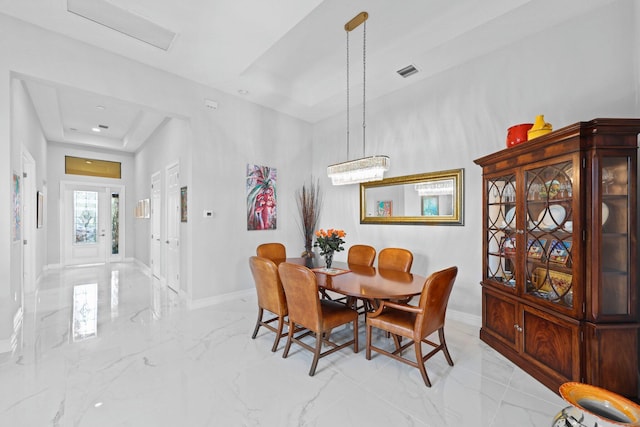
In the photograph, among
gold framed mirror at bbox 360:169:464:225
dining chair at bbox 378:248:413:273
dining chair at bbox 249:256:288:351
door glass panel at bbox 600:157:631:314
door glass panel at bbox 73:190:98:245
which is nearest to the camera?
door glass panel at bbox 600:157:631:314

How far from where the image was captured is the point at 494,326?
2740mm

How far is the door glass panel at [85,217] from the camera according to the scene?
744cm

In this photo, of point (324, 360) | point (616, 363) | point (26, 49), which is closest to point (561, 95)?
point (616, 363)

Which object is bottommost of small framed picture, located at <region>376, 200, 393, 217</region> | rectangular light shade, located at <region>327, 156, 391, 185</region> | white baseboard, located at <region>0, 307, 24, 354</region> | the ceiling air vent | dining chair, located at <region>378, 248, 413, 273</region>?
white baseboard, located at <region>0, 307, 24, 354</region>

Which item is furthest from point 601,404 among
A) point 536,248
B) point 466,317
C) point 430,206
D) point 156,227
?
point 156,227

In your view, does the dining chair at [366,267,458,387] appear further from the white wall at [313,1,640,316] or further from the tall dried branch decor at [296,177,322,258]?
the tall dried branch decor at [296,177,322,258]

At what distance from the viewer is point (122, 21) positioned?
2805 mm

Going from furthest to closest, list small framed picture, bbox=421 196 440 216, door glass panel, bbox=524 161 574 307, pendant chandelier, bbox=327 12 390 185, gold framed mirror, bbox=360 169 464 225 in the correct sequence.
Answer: small framed picture, bbox=421 196 440 216 → gold framed mirror, bbox=360 169 464 225 → pendant chandelier, bbox=327 12 390 185 → door glass panel, bbox=524 161 574 307

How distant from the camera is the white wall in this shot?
2453 mm

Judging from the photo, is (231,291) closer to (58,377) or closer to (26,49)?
(58,377)

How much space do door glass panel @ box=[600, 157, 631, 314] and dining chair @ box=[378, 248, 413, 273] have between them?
1588 mm

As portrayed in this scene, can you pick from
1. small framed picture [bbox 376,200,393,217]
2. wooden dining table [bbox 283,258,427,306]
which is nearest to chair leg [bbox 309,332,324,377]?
wooden dining table [bbox 283,258,427,306]

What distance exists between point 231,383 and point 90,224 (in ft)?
25.6

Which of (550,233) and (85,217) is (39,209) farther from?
(550,233)
